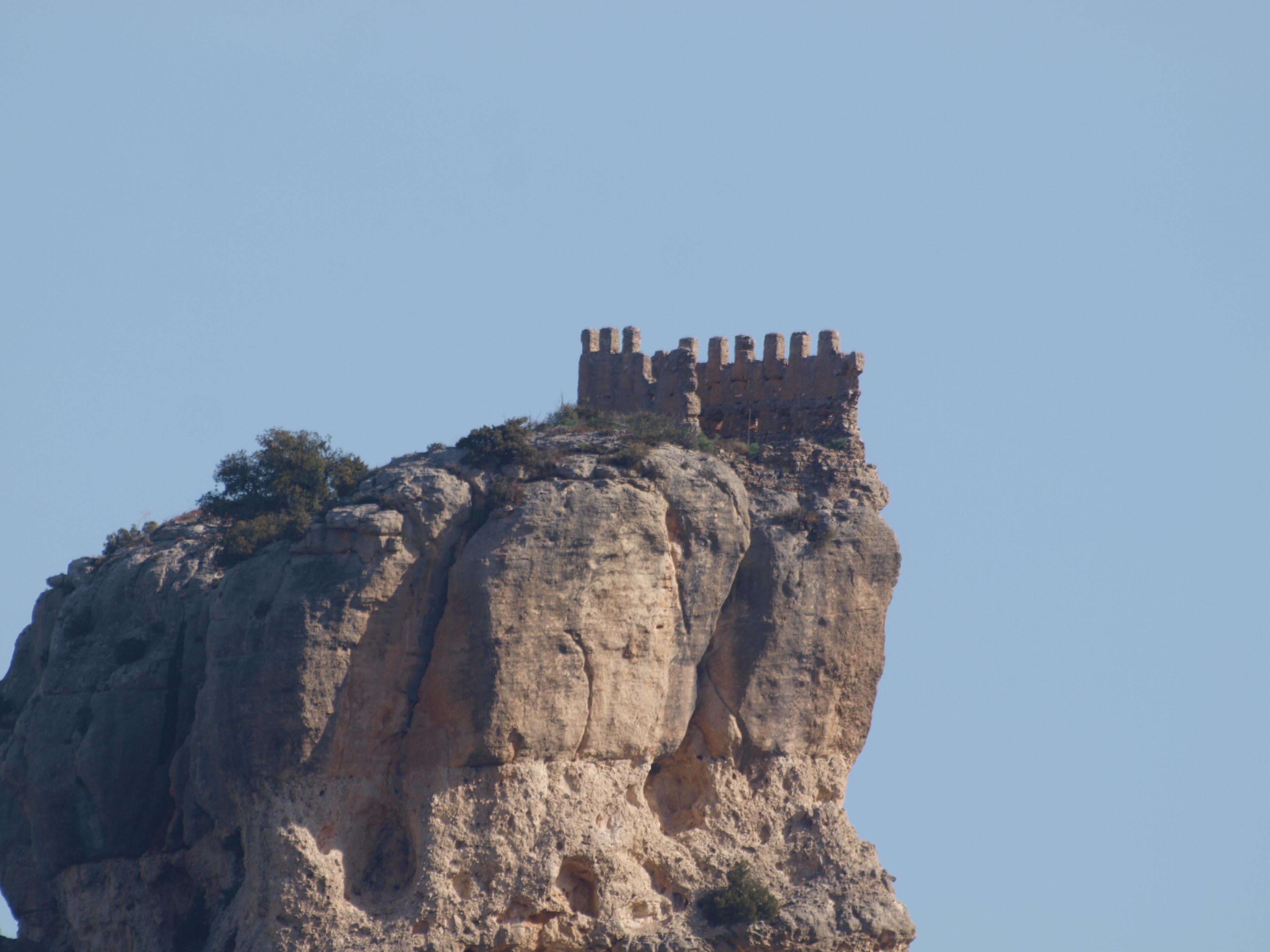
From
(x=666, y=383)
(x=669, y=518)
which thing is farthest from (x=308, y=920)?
(x=666, y=383)

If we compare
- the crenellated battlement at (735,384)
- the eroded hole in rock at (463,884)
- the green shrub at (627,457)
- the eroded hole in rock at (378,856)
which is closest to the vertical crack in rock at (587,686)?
the eroded hole in rock at (463,884)

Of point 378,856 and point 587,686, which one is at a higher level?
point 587,686

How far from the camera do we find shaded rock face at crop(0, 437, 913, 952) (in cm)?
5434

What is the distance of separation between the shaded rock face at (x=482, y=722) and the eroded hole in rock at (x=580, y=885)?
0.06 meters

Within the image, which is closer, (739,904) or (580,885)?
(580,885)

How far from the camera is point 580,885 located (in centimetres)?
5525

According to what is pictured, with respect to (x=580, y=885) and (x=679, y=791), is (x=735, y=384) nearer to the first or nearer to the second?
(x=679, y=791)

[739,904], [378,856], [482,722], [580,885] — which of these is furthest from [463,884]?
[739,904]

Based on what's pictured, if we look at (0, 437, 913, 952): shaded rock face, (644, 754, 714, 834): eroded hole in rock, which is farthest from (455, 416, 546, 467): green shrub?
(644, 754, 714, 834): eroded hole in rock

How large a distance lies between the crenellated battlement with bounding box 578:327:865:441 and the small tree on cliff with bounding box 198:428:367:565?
656 centimetres

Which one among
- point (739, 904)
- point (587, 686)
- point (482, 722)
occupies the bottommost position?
point (739, 904)

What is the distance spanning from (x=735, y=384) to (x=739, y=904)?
43.4 ft

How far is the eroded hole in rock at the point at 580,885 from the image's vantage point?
5491 centimetres

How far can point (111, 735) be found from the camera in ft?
193
